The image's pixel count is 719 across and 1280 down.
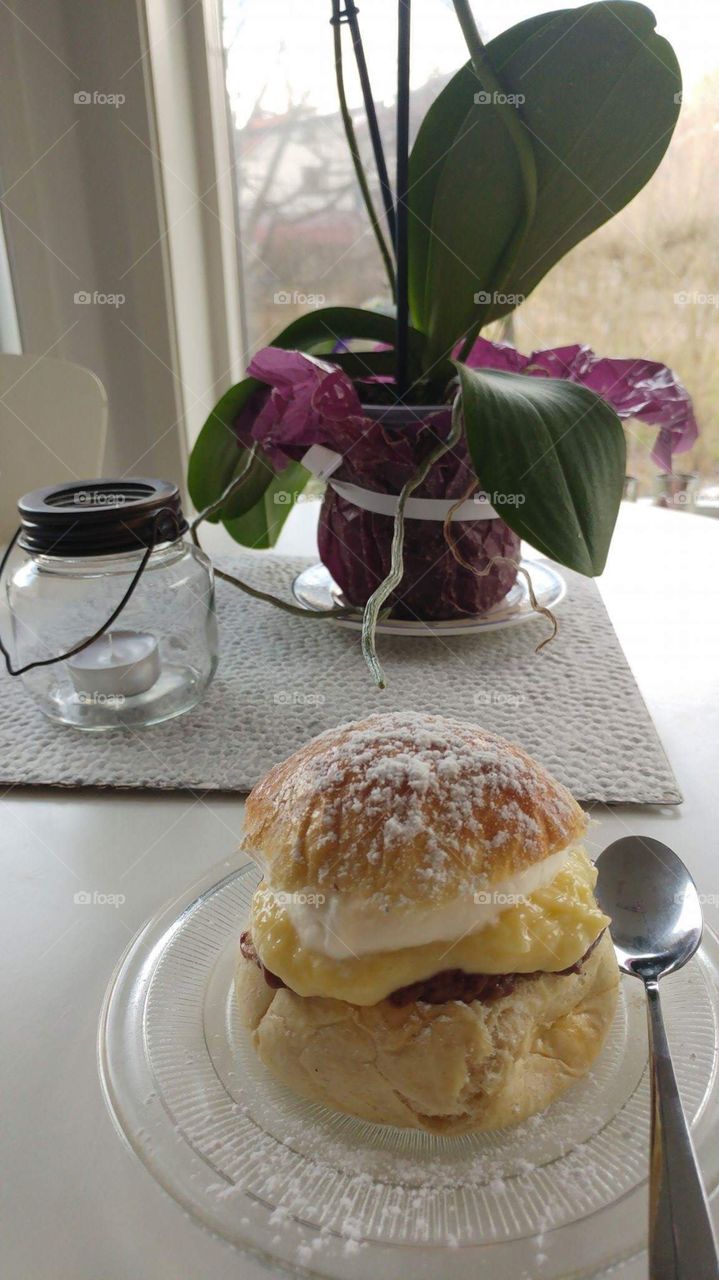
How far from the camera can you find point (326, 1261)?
33 centimetres

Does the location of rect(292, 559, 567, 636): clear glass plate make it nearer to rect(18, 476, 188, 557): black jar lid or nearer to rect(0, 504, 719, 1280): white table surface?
rect(0, 504, 719, 1280): white table surface

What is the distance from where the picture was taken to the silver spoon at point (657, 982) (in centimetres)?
31

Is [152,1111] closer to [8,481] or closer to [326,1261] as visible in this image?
[326,1261]

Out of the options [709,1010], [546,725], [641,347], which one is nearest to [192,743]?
[546,725]

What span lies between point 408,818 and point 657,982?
0.17 m

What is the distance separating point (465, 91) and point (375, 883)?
79 cm

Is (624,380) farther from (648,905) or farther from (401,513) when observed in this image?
(648,905)

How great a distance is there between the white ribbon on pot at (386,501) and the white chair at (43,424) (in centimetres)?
74

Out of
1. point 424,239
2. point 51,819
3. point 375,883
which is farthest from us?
point 424,239

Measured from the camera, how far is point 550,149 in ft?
2.69

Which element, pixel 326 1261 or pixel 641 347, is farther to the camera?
pixel 641 347

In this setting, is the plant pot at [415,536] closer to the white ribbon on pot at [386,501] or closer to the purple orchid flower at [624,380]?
the white ribbon on pot at [386,501]

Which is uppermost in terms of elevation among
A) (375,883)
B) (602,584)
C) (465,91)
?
(465,91)

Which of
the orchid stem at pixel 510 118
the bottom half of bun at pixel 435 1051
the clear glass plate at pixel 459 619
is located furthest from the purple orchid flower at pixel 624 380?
the bottom half of bun at pixel 435 1051
